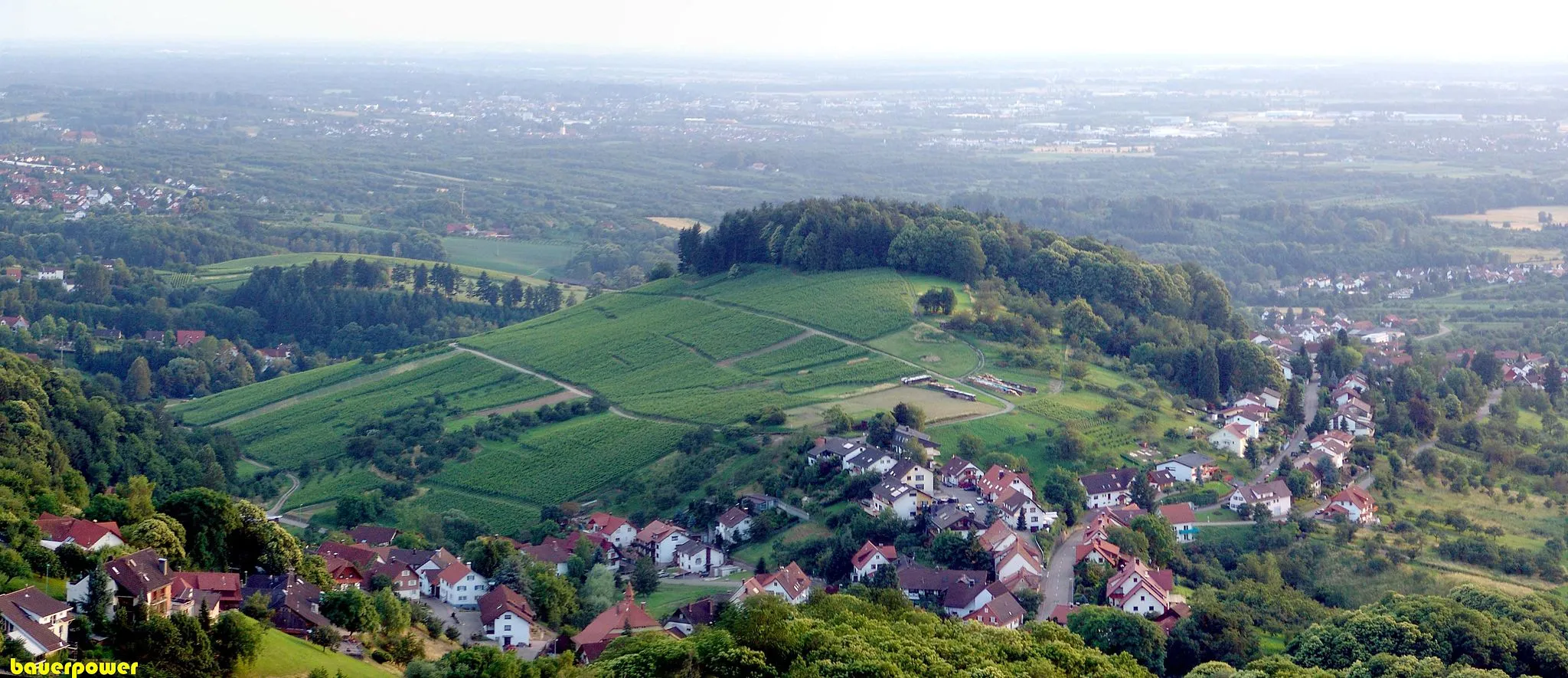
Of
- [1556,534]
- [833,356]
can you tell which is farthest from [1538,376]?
[833,356]

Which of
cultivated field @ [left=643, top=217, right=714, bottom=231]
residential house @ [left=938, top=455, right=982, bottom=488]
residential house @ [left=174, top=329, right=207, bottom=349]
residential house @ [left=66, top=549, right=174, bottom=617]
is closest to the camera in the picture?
residential house @ [left=66, top=549, right=174, bottom=617]

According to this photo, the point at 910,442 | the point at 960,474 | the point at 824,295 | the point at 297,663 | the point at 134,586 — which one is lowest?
the point at 960,474

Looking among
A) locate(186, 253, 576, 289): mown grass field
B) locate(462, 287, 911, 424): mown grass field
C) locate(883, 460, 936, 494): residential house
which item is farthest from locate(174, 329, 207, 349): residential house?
locate(883, 460, 936, 494): residential house

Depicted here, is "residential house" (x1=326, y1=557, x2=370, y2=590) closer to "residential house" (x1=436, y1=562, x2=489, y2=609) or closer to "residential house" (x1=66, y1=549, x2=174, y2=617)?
"residential house" (x1=436, y1=562, x2=489, y2=609)

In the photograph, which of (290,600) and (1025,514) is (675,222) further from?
(290,600)

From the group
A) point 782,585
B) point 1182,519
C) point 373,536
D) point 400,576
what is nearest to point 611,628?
point 782,585
